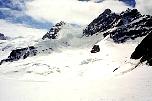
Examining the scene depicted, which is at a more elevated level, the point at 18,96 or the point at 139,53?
the point at 139,53

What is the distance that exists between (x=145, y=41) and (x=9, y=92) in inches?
1138

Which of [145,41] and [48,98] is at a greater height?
[145,41]

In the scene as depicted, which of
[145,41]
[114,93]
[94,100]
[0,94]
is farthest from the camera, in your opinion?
[145,41]

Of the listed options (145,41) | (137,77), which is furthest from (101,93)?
(145,41)

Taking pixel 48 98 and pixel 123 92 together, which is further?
pixel 48 98

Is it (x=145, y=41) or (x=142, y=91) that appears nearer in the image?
(x=142, y=91)

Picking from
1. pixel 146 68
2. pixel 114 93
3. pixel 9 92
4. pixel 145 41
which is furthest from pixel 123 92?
pixel 145 41

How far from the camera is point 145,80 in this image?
3500cm

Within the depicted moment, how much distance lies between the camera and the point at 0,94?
1582 inches

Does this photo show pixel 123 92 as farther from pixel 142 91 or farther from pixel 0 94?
pixel 0 94

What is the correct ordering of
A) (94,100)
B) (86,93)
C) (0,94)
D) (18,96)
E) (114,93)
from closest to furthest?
(94,100) < (114,93) < (86,93) < (18,96) < (0,94)

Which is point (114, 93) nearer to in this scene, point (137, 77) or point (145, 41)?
point (137, 77)

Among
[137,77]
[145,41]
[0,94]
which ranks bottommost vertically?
[0,94]

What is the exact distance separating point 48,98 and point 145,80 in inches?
471
